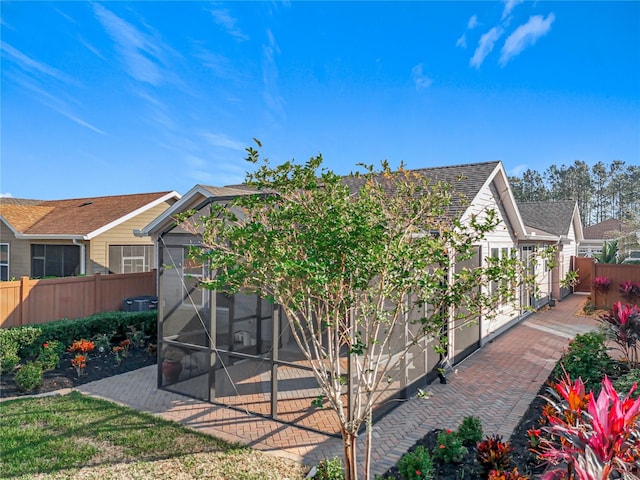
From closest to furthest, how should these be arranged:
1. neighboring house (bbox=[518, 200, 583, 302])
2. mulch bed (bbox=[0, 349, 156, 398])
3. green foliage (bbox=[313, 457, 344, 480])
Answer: green foliage (bbox=[313, 457, 344, 480]) → mulch bed (bbox=[0, 349, 156, 398]) → neighboring house (bbox=[518, 200, 583, 302])

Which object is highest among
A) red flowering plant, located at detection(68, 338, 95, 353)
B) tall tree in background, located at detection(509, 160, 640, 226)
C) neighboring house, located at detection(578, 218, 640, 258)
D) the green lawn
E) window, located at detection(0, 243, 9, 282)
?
tall tree in background, located at detection(509, 160, 640, 226)

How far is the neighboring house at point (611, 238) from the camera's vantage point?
837 inches

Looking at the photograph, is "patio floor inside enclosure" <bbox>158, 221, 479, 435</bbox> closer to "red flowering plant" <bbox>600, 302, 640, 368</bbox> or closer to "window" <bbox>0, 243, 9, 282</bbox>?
"red flowering plant" <bbox>600, 302, 640, 368</bbox>

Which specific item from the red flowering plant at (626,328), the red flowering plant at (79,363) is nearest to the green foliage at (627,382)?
the red flowering plant at (626,328)

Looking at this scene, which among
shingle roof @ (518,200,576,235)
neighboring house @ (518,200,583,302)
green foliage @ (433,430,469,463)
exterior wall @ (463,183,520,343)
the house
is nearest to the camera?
green foliage @ (433,430,469,463)

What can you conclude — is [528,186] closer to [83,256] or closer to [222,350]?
[83,256]

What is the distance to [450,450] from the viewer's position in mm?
5012

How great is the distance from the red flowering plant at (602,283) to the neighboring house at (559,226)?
6.15 ft

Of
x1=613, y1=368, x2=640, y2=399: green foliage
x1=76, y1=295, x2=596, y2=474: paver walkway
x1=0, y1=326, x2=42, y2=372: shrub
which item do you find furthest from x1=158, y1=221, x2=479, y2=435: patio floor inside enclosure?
x1=0, y1=326, x2=42, y2=372: shrub

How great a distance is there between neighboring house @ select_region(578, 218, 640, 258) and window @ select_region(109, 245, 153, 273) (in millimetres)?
24023

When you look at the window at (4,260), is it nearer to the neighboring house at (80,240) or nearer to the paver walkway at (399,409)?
the neighboring house at (80,240)

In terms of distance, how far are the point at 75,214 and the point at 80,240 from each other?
12.8ft

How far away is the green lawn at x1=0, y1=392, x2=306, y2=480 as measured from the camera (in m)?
5.23

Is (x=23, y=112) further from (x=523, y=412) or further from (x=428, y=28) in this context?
(x=523, y=412)
